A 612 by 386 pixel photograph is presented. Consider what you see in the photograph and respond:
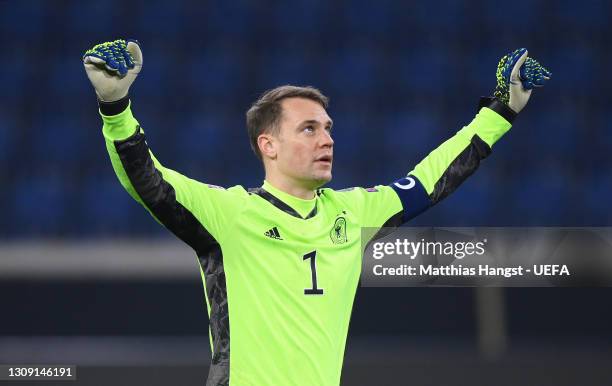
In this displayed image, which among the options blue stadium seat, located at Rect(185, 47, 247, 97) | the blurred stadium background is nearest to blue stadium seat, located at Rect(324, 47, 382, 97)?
the blurred stadium background

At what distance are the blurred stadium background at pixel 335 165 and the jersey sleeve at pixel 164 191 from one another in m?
2.36

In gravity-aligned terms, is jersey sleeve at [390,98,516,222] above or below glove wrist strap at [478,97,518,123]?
below

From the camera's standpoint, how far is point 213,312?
3.17 m

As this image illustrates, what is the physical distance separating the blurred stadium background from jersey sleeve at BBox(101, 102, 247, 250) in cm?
236

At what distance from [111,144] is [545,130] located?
21.1 ft

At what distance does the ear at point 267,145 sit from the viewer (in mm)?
3445

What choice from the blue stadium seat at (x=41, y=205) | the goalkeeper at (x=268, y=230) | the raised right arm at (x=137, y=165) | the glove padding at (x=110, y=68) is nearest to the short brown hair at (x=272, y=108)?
the goalkeeper at (x=268, y=230)

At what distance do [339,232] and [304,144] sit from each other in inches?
13.5

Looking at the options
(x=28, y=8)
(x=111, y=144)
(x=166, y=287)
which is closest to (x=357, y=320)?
(x=166, y=287)

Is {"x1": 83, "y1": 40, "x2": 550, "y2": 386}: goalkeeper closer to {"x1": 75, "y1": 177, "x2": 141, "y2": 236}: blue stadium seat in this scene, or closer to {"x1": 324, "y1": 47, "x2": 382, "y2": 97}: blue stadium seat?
{"x1": 75, "y1": 177, "x2": 141, "y2": 236}: blue stadium seat

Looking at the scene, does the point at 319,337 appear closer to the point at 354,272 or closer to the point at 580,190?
the point at 354,272

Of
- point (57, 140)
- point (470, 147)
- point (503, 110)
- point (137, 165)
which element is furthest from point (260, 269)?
point (57, 140)

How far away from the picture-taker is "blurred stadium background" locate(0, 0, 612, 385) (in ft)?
18.8

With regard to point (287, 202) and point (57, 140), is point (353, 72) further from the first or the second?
point (287, 202)
